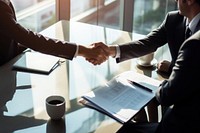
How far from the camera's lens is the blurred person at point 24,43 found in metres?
1.75

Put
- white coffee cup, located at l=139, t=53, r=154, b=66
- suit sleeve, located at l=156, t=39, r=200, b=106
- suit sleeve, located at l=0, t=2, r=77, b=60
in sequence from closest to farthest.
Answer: suit sleeve, located at l=156, t=39, r=200, b=106, suit sleeve, located at l=0, t=2, r=77, b=60, white coffee cup, located at l=139, t=53, r=154, b=66

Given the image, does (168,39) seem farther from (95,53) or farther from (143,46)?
(95,53)

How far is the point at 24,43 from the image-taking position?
1.80m

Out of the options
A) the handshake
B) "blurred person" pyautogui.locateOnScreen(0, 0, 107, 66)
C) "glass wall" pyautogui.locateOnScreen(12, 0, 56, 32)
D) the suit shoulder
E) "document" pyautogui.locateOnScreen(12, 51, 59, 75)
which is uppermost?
the suit shoulder

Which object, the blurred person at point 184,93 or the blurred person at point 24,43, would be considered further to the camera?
the blurred person at point 24,43

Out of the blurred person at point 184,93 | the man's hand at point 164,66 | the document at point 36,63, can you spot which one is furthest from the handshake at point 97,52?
the blurred person at point 184,93

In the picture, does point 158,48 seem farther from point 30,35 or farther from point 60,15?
point 60,15

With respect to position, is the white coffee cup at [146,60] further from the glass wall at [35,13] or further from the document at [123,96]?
the glass wall at [35,13]

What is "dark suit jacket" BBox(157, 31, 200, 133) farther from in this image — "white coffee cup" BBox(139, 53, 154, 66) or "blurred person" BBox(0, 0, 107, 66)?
"blurred person" BBox(0, 0, 107, 66)

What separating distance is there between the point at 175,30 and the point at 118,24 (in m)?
2.01

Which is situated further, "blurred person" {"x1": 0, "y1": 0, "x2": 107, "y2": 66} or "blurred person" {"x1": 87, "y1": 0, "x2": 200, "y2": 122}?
"blurred person" {"x1": 0, "y1": 0, "x2": 107, "y2": 66}

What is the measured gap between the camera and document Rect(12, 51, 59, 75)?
5.86 ft

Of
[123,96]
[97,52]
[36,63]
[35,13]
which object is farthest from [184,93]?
[35,13]

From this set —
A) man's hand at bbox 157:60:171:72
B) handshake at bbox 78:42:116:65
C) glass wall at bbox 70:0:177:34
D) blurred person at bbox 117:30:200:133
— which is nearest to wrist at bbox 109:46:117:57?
handshake at bbox 78:42:116:65
